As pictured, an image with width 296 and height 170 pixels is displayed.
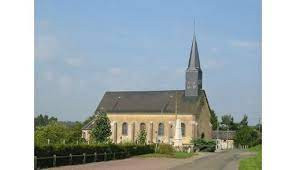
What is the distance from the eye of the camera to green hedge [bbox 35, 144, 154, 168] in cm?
1002

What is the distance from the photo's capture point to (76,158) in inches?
469

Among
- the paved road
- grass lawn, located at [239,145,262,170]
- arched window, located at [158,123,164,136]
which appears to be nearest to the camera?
grass lawn, located at [239,145,262,170]

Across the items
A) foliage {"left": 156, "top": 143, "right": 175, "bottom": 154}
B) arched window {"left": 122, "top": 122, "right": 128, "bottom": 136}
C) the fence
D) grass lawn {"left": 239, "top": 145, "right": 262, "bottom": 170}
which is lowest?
arched window {"left": 122, "top": 122, "right": 128, "bottom": 136}

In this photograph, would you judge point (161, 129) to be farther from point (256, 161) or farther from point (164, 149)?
point (256, 161)

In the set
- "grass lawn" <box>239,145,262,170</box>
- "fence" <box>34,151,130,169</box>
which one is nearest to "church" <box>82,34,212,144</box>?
"fence" <box>34,151,130,169</box>

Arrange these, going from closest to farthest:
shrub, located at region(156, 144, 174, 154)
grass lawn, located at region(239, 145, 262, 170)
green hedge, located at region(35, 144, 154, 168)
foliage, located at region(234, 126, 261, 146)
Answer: grass lawn, located at region(239, 145, 262, 170)
foliage, located at region(234, 126, 261, 146)
green hedge, located at region(35, 144, 154, 168)
shrub, located at region(156, 144, 174, 154)

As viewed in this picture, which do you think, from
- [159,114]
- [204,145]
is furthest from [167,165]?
[159,114]

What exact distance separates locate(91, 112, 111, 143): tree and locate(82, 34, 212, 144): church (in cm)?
1439

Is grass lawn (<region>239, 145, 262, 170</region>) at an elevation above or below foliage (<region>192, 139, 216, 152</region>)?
above

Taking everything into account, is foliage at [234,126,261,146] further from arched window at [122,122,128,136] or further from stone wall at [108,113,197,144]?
arched window at [122,122,128,136]

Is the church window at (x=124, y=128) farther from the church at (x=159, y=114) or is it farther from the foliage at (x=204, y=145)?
the foliage at (x=204, y=145)

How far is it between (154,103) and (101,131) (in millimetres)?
20085
